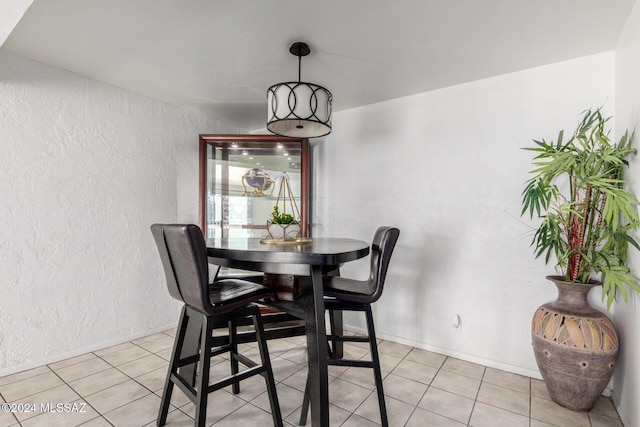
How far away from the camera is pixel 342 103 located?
10.6 feet

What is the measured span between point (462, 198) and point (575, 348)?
4.16ft

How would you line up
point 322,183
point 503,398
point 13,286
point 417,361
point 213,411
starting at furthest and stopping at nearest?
point 322,183
point 417,361
point 13,286
point 503,398
point 213,411

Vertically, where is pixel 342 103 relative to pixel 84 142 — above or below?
above

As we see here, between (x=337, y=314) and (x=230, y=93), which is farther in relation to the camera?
(x=230, y=93)

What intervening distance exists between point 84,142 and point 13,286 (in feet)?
3.98

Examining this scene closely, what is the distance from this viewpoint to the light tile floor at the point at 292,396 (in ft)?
6.01

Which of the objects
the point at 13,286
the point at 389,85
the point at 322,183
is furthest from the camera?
the point at 322,183

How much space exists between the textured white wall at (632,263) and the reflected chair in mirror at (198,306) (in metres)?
1.92

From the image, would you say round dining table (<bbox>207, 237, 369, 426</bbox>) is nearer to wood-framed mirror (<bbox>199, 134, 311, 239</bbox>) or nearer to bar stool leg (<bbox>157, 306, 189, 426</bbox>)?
bar stool leg (<bbox>157, 306, 189, 426</bbox>)

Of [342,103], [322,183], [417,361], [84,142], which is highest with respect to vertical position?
[342,103]

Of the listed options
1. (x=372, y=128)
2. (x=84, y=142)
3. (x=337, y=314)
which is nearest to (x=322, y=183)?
(x=372, y=128)

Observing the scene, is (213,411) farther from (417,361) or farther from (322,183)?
(322,183)

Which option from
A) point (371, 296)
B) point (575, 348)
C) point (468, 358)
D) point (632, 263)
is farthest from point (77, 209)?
point (632, 263)

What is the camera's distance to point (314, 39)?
2.05m
